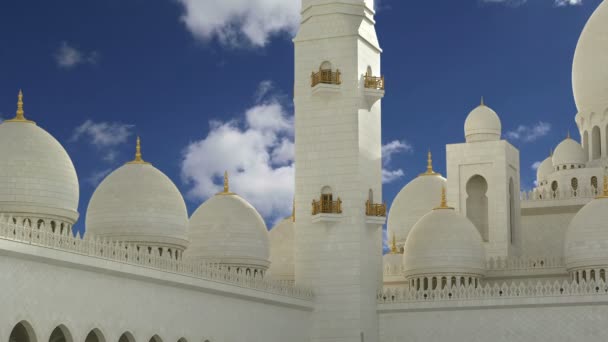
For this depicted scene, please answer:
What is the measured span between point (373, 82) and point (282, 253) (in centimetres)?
812

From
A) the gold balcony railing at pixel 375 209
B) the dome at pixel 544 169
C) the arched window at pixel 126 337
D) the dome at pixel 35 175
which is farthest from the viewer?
the dome at pixel 544 169

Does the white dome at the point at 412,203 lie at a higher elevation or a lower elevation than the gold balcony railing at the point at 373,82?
lower

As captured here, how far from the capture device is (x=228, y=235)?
36219 mm

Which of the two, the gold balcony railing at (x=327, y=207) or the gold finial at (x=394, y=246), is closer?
the gold balcony railing at (x=327, y=207)

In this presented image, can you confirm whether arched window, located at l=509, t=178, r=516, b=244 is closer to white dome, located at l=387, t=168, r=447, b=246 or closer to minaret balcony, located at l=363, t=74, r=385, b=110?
white dome, located at l=387, t=168, r=447, b=246

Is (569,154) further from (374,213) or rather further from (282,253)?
(374,213)

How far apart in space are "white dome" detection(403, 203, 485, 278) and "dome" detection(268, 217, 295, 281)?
14.9 feet

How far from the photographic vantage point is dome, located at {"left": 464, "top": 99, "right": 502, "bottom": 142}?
4216 cm

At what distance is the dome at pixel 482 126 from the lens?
4216 centimetres

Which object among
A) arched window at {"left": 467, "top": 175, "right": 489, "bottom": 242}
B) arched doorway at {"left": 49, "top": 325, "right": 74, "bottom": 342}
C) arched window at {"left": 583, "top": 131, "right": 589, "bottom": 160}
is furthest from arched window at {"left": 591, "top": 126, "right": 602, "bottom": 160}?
arched doorway at {"left": 49, "top": 325, "right": 74, "bottom": 342}

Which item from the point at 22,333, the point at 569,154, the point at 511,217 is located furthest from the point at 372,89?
the point at 22,333

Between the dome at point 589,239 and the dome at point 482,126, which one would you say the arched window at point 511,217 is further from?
the dome at point 589,239

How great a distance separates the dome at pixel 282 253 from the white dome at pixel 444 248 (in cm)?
456

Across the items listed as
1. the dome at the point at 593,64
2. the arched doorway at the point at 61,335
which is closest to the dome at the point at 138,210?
the arched doorway at the point at 61,335
